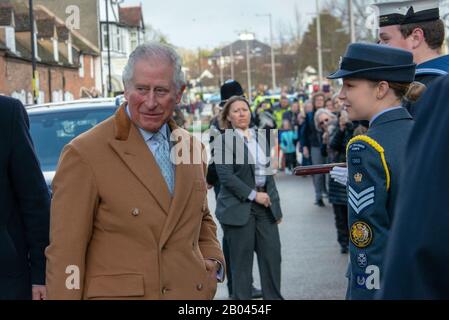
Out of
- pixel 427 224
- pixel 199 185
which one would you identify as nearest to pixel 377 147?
pixel 199 185

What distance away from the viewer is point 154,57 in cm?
396

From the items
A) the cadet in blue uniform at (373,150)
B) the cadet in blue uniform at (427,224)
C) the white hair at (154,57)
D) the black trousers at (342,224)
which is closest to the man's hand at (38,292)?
the white hair at (154,57)

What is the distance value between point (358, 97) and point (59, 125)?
656 cm

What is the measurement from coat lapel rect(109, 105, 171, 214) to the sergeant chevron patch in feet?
2.45

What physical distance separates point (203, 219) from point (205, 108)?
66.1 m

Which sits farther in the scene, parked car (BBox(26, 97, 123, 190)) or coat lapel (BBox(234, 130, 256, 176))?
parked car (BBox(26, 97, 123, 190))

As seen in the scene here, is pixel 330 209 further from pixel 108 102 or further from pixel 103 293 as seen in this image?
pixel 103 293

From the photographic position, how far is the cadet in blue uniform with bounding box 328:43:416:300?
377 cm

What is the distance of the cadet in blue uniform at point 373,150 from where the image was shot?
3766mm

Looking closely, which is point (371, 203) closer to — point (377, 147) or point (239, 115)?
point (377, 147)

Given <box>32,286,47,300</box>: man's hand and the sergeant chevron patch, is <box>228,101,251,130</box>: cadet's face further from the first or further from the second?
the sergeant chevron patch

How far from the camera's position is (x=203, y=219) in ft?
14.6

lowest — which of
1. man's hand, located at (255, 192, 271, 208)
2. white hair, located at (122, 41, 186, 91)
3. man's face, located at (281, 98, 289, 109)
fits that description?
man's hand, located at (255, 192, 271, 208)

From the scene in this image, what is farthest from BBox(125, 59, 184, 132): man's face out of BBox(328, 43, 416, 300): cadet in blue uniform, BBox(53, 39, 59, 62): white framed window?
BBox(53, 39, 59, 62): white framed window
